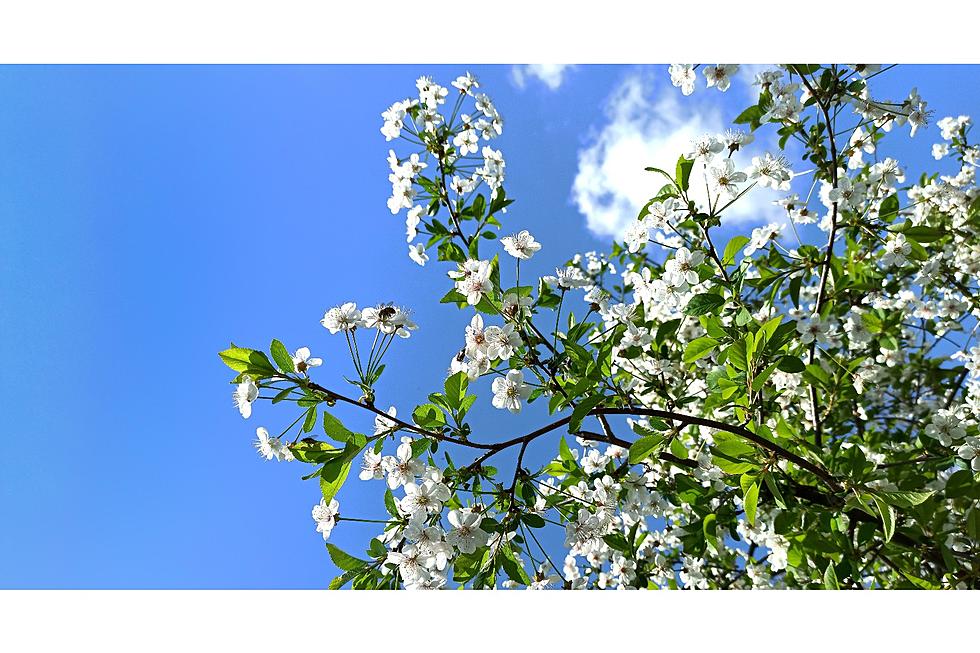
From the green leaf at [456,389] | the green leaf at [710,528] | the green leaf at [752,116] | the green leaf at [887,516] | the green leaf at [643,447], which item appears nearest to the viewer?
the green leaf at [887,516]

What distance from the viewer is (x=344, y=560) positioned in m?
1.72

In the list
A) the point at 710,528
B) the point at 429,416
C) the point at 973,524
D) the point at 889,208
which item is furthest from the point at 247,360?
the point at 889,208

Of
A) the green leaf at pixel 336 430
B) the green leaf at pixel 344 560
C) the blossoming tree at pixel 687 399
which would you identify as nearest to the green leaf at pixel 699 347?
the blossoming tree at pixel 687 399

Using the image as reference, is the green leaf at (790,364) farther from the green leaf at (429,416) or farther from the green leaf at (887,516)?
the green leaf at (429,416)

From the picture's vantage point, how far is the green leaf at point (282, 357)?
62.3 inches

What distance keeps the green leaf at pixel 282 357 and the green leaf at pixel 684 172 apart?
1.31m

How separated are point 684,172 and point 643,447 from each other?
36.4 inches

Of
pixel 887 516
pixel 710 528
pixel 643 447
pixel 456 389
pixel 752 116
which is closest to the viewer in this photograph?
pixel 887 516

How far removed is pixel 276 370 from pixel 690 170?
4.60 feet

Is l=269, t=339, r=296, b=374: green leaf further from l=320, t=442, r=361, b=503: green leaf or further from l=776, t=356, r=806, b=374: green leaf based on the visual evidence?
l=776, t=356, r=806, b=374: green leaf

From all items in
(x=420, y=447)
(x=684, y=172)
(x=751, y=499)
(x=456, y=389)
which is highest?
(x=684, y=172)

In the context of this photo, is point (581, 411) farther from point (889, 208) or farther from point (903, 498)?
point (889, 208)

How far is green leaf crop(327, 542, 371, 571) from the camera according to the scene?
172 centimetres

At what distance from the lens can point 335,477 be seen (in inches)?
61.0
